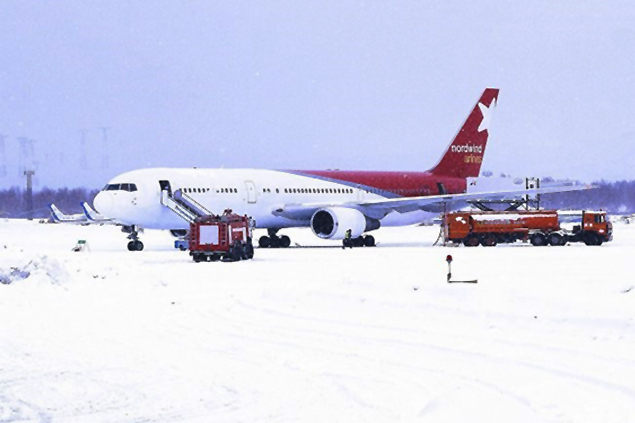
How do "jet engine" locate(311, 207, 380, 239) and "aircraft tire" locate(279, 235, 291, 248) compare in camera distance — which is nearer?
"jet engine" locate(311, 207, 380, 239)

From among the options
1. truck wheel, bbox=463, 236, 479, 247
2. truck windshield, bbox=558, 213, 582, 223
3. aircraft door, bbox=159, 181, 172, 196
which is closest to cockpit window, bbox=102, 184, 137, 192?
aircraft door, bbox=159, 181, 172, 196

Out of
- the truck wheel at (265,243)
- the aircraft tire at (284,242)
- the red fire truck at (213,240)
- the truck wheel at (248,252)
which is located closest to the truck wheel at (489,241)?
the aircraft tire at (284,242)

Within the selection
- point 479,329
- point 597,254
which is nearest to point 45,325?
point 479,329

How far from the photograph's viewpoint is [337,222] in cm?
4100

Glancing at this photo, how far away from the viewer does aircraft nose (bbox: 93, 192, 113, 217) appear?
3791 centimetres

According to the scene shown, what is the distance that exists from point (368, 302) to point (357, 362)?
244 inches

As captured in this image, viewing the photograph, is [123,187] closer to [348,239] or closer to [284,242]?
[284,242]

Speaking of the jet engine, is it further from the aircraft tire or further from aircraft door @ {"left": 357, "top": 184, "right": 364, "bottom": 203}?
aircraft door @ {"left": 357, "top": 184, "right": 364, "bottom": 203}

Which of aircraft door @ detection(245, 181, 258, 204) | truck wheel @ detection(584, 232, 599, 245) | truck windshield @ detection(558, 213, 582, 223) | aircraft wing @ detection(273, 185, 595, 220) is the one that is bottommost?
truck wheel @ detection(584, 232, 599, 245)

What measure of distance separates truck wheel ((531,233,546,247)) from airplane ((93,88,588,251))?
Answer: 7.56 feet

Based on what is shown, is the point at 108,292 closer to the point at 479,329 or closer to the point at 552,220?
the point at 479,329

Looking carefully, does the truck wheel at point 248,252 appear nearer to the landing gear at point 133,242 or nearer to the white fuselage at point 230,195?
the white fuselage at point 230,195

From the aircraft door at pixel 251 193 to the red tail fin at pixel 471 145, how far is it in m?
13.3

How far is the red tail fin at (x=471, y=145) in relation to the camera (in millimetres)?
51812
